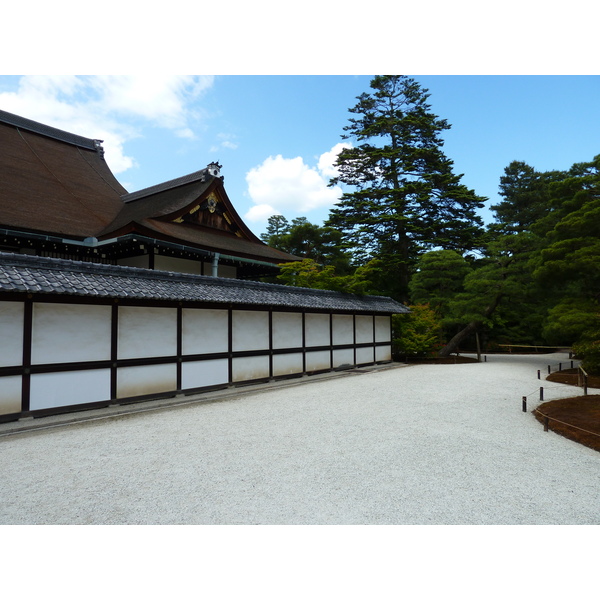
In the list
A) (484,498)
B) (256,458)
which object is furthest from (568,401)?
(256,458)

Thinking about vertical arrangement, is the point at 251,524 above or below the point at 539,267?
below

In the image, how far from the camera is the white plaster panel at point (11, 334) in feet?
22.3

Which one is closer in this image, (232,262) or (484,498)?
(484,498)

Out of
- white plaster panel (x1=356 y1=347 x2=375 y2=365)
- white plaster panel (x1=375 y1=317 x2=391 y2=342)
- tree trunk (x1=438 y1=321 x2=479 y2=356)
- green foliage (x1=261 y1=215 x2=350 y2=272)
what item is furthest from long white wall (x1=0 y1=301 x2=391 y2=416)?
green foliage (x1=261 y1=215 x2=350 y2=272)

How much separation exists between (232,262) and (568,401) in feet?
39.5

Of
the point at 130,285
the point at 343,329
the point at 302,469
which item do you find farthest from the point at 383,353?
the point at 302,469

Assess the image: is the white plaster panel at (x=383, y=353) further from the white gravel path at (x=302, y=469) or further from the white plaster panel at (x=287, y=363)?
the white gravel path at (x=302, y=469)

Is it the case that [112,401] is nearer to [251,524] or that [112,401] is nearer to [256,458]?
[256,458]

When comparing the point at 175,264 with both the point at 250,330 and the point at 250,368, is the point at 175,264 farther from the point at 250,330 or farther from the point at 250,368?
the point at 250,368

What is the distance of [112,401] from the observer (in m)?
8.21

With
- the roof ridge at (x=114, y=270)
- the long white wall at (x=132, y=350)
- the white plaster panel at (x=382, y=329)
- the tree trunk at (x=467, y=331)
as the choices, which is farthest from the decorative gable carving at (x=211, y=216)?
the tree trunk at (x=467, y=331)

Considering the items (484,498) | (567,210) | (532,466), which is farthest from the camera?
(567,210)

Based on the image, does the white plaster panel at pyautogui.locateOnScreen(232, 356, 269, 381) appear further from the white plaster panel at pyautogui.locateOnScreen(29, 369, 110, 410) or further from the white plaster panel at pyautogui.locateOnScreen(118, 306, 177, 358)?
the white plaster panel at pyautogui.locateOnScreen(29, 369, 110, 410)

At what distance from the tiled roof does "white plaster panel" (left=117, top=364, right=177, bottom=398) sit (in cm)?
165
